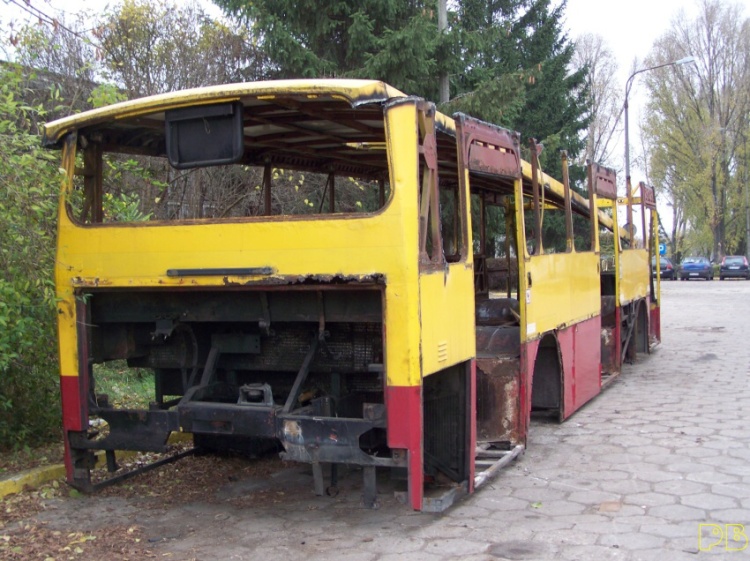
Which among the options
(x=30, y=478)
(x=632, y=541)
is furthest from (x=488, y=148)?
(x=30, y=478)

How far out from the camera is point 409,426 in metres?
4.33

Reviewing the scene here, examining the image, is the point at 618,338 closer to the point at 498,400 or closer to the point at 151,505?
the point at 498,400

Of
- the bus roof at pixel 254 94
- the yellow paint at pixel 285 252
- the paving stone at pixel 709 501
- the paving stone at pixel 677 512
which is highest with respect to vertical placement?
the bus roof at pixel 254 94

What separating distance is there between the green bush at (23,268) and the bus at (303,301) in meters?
0.27

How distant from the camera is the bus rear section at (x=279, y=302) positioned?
14.4ft

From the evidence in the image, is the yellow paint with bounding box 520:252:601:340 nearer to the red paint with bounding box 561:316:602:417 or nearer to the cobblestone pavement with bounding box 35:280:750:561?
the red paint with bounding box 561:316:602:417

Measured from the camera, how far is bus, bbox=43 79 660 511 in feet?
14.5

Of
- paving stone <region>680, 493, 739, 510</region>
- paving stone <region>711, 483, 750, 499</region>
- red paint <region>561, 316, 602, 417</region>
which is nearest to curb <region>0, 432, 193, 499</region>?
paving stone <region>680, 493, 739, 510</region>

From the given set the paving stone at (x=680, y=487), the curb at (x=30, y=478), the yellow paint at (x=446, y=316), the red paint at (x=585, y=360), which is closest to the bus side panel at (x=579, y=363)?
the red paint at (x=585, y=360)

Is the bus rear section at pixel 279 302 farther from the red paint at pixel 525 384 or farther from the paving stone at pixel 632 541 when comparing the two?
the red paint at pixel 525 384

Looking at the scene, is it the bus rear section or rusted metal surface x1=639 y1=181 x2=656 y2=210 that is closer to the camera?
the bus rear section

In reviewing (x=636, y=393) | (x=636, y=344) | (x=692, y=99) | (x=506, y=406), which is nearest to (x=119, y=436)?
(x=506, y=406)

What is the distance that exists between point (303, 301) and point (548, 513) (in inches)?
83.8

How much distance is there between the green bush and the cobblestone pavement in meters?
1.29
